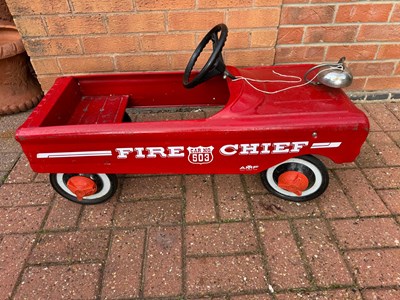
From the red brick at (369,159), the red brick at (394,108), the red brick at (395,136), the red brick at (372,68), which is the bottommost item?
the red brick at (394,108)

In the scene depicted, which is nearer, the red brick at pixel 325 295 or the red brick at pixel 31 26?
the red brick at pixel 325 295

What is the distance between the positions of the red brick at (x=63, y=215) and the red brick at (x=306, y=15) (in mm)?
1948

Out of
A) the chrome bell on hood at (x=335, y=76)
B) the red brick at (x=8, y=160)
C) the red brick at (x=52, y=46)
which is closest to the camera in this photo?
the chrome bell on hood at (x=335, y=76)

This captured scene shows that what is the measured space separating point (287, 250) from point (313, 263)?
139 millimetres

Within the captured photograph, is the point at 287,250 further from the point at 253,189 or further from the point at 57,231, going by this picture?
the point at 57,231

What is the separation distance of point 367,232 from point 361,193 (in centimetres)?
30

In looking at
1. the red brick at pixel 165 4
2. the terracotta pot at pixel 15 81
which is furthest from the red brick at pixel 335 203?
the terracotta pot at pixel 15 81

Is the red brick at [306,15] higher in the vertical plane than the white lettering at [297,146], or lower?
higher

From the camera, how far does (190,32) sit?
2.35 meters

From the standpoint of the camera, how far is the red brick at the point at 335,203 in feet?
6.06

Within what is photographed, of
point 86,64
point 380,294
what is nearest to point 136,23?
point 86,64

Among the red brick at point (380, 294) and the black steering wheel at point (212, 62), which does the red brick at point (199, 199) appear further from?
the red brick at point (380, 294)

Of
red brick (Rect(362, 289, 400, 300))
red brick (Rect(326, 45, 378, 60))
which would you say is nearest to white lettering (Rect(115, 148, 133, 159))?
red brick (Rect(362, 289, 400, 300))

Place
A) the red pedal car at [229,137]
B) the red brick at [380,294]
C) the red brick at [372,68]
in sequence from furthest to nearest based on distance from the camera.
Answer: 1. the red brick at [372,68]
2. the red pedal car at [229,137]
3. the red brick at [380,294]
